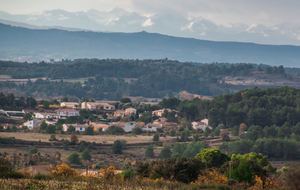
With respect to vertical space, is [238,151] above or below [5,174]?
below

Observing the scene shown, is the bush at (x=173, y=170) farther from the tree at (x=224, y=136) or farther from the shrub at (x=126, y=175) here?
the tree at (x=224, y=136)

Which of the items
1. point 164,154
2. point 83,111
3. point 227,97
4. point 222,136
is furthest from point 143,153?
point 227,97

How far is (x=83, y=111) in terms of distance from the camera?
264 ft

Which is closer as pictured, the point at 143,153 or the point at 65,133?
the point at 143,153

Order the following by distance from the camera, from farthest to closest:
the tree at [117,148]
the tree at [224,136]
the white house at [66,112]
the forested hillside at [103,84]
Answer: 1. the forested hillside at [103,84]
2. the white house at [66,112]
3. the tree at [224,136]
4. the tree at [117,148]

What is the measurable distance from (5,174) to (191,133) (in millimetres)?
49969

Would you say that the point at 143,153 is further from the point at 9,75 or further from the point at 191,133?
the point at 9,75

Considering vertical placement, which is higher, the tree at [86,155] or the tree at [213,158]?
the tree at [213,158]

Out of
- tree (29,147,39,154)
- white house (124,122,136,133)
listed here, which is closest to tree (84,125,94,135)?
white house (124,122,136,133)

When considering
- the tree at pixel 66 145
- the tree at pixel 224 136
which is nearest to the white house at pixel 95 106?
the tree at pixel 224 136

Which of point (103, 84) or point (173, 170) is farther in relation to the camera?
point (103, 84)

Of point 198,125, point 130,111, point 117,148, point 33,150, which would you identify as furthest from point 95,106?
point 33,150

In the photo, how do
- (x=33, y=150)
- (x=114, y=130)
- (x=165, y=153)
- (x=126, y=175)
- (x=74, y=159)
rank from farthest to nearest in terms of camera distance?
(x=114, y=130) → (x=165, y=153) → (x=33, y=150) → (x=74, y=159) → (x=126, y=175)

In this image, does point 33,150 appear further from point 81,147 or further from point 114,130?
point 114,130
